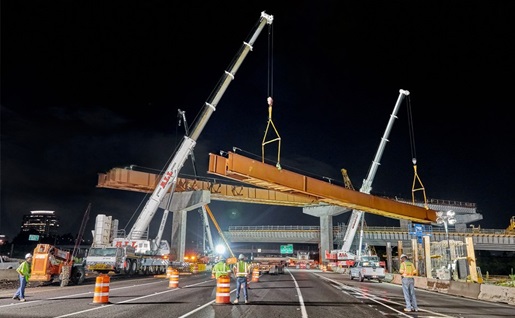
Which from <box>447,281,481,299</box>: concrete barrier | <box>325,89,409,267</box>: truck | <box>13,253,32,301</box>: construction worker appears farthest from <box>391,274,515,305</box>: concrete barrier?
<box>325,89,409,267</box>: truck

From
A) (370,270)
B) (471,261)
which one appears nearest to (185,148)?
(370,270)

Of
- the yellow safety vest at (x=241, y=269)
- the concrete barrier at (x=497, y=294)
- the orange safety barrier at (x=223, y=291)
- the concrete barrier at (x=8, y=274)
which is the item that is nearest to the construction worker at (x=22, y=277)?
the orange safety barrier at (x=223, y=291)

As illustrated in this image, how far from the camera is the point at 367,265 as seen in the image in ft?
97.8

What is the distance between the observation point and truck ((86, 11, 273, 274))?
103 ft

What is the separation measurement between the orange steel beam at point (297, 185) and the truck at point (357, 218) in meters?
20.6

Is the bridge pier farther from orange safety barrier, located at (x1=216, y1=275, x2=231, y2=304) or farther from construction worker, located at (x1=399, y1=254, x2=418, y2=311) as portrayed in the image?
orange safety barrier, located at (x1=216, y1=275, x2=231, y2=304)

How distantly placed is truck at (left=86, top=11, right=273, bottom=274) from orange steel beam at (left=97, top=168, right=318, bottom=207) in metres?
7.40

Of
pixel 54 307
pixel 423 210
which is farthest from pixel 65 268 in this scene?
pixel 423 210

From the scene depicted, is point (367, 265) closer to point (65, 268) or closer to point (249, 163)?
point (249, 163)

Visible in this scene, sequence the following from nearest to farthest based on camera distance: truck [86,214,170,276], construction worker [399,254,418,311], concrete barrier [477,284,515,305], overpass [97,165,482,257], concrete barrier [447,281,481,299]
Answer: construction worker [399,254,418,311] < concrete barrier [477,284,515,305] < concrete barrier [447,281,481,299] < overpass [97,165,482,257] < truck [86,214,170,276]

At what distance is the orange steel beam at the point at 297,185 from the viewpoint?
19.4 m

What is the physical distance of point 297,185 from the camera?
23031 mm

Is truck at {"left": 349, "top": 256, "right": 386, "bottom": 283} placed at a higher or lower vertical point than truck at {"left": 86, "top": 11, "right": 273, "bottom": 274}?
lower

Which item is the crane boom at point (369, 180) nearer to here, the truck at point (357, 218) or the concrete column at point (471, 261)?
the truck at point (357, 218)
